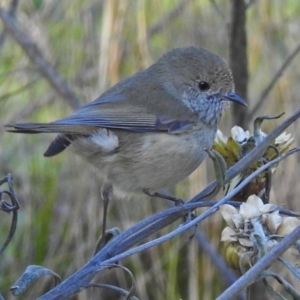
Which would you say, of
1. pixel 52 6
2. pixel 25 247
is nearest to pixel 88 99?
pixel 52 6

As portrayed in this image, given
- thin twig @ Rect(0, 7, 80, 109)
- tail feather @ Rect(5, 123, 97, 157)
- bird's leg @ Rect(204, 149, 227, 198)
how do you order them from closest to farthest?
1. bird's leg @ Rect(204, 149, 227, 198)
2. tail feather @ Rect(5, 123, 97, 157)
3. thin twig @ Rect(0, 7, 80, 109)

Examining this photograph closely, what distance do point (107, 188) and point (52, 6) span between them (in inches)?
58.9

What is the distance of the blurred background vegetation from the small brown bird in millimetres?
730

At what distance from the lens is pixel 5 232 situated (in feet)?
11.6

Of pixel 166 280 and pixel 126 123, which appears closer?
pixel 126 123

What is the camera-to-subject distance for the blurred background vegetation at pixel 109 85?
10.6 feet

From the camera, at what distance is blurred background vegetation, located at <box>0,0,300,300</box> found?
128 inches

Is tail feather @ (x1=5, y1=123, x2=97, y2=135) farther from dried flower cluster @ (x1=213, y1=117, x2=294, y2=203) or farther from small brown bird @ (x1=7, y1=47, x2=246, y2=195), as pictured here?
dried flower cluster @ (x1=213, y1=117, x2=294, y2=203)

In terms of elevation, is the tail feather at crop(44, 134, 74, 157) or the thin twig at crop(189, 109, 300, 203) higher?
the tail feather at crop(44, 134, 74, 157)

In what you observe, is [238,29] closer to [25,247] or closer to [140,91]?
[140,91]

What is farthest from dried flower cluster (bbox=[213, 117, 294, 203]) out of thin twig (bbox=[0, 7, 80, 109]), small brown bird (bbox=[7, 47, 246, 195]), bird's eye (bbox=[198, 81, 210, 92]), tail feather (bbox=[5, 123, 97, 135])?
thin twig (bbox=[0, 7, 80, 109])

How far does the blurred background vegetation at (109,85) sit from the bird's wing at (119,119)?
0.85 meters

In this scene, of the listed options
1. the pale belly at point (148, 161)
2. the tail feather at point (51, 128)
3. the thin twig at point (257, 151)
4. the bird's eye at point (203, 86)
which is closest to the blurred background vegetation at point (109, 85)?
the bird's eye at point (203, 86)

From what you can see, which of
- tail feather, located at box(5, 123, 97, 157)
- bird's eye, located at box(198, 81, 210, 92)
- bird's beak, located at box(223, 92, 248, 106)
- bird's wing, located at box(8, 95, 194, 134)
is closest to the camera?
tail feather, located at box(5, 123, 97, 157)
